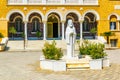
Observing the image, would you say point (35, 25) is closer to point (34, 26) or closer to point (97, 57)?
point (34, 26)

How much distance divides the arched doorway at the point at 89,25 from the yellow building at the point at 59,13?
0.98ft

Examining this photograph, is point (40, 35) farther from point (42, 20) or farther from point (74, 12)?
point (74, 12)

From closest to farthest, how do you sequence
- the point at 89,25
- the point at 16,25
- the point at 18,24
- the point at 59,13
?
the point at 59,13 < the point at 16,25 < the point at 18,24 < the point at 89,25

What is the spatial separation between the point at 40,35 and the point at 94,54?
71.2 ft

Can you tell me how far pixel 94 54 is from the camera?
19141 millimetres

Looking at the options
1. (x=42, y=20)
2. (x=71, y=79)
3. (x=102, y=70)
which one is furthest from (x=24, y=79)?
(x=42, y=20)

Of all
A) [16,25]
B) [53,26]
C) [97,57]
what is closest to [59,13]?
[53,26]

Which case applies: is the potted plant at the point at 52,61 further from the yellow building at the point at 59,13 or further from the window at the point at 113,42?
the window at the point at 113,42

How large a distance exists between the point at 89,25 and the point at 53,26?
494 centimetres

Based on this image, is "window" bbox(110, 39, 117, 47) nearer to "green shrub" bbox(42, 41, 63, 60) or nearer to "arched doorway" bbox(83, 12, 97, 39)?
"arched doorway" bbox(83, 12, 97, 39)

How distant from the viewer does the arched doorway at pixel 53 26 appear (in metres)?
42.4

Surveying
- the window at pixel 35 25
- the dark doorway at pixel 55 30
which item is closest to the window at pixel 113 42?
the dark doorway at pixel 55 30

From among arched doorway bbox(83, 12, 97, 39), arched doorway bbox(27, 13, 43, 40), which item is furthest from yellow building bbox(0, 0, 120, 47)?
arched doorway bbox(83, 12, 97, 39)

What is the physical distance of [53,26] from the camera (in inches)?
1695
